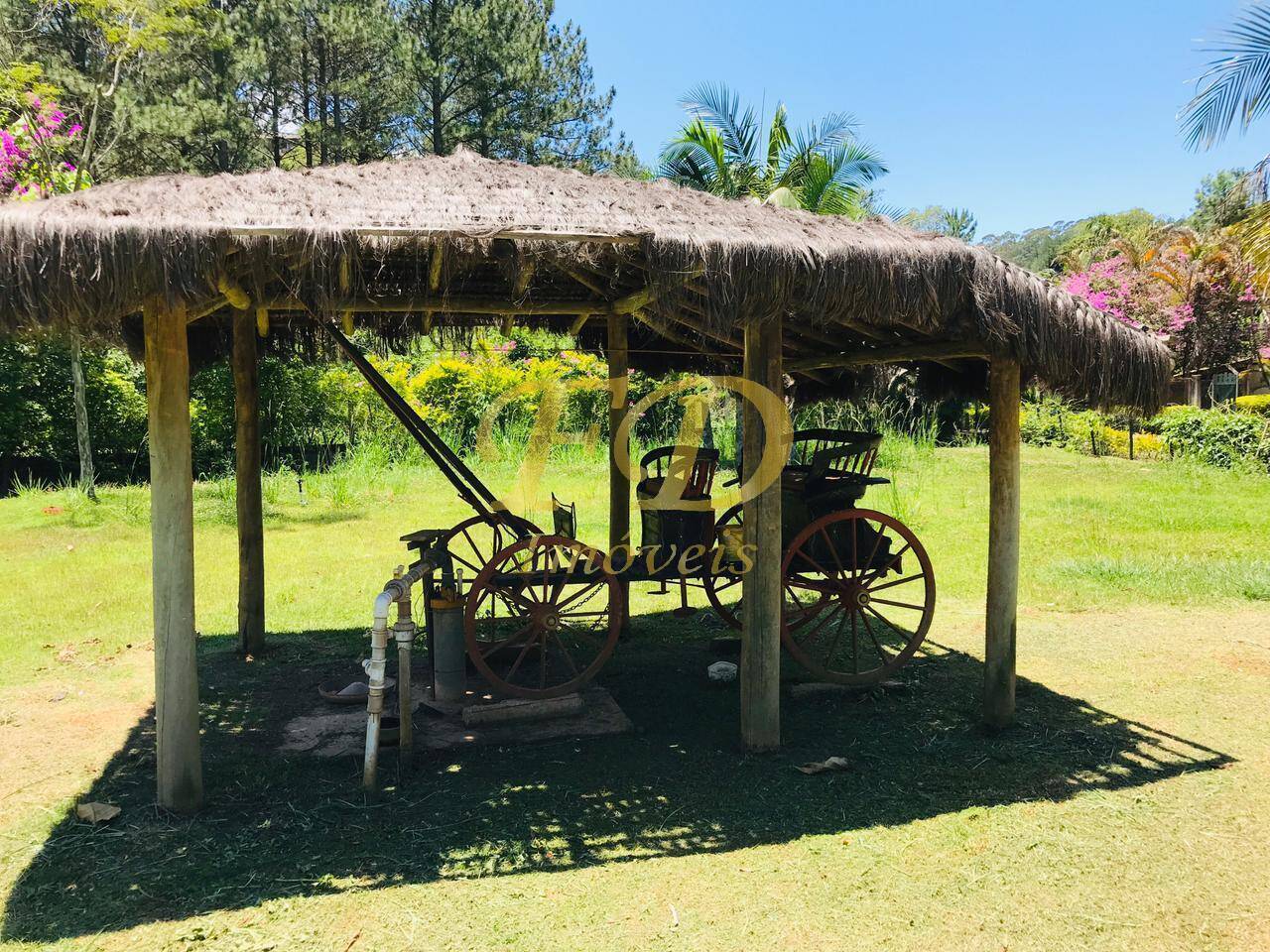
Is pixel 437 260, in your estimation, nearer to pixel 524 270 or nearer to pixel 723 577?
pixel 524 270

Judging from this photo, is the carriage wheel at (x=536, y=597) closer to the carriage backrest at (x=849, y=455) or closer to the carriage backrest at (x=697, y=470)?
the carriage backrest at (x=697, y=470)

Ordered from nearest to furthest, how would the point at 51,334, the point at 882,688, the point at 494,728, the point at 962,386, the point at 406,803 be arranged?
the point at 51,334 < the point at 406,803 < the point at 494,728 < the point at 882,688 < the point at 962,386

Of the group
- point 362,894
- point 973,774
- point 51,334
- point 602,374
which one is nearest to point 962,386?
point 973,774

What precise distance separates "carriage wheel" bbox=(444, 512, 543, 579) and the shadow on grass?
1.29 meters

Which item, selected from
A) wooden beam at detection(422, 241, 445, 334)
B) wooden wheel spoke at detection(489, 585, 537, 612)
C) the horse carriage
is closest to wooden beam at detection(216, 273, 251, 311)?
wooden beam at detection(422, 241, 445, 334)

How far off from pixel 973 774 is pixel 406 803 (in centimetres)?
283

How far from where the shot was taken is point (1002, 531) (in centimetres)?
482

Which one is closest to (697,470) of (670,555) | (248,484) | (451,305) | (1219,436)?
(670,555)

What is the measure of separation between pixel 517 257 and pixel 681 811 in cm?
268

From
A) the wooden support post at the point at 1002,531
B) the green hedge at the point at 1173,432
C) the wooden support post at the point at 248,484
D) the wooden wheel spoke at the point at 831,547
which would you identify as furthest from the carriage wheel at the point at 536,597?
the green hedge at the point at 1173,432

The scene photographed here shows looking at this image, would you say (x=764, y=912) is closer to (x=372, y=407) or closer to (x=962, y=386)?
(x=962, y=386)

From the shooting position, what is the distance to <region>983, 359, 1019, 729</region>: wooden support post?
15.7 ft

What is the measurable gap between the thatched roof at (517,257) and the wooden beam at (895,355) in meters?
0.02

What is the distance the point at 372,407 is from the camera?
16.0 m
